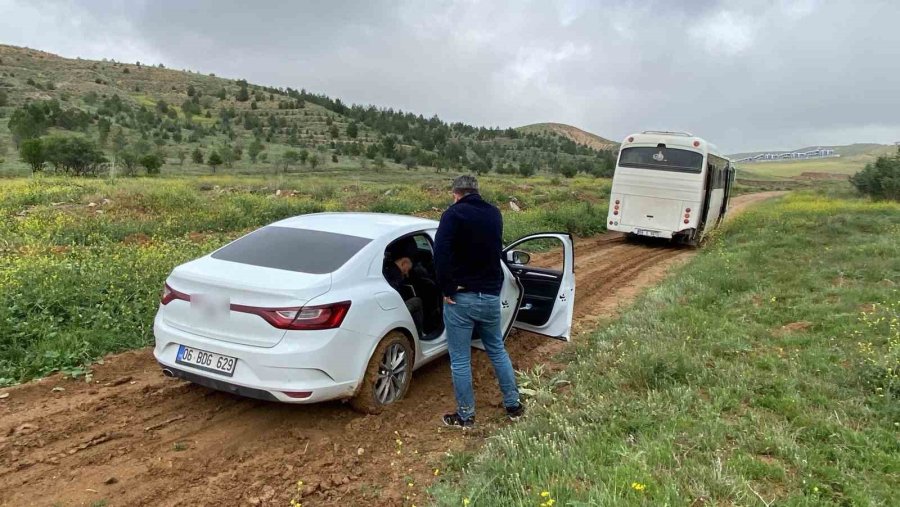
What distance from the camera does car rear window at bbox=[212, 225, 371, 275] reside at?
4.39m

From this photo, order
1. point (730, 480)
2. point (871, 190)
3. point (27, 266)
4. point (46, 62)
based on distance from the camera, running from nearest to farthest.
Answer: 1. point (730, 480)
2. point (27, 266)
3. point (871, 190)
4. point (46, 62)

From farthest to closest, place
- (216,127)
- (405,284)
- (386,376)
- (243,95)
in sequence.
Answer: (243,95) < (216,127) < (405,284) < (386,376)

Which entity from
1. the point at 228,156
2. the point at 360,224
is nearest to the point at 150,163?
the point at 228,156

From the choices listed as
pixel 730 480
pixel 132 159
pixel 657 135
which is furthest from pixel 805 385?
pixel 132 159

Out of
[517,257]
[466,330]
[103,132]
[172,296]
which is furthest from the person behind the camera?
[103,132]

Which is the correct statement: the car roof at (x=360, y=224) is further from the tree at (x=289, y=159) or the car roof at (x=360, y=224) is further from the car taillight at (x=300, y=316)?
the tree at (x=289, y=159)

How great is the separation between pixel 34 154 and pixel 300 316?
28.5 meters

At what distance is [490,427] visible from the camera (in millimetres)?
4430

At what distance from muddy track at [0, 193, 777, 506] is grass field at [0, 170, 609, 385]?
0.60 m

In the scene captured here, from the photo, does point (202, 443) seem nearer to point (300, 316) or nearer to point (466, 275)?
point (300, 316)

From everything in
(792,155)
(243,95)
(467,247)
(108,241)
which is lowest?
(108,241)

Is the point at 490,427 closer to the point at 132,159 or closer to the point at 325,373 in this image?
the point at 325,373

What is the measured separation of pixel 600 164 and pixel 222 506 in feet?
224

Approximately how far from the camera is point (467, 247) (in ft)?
14.2
